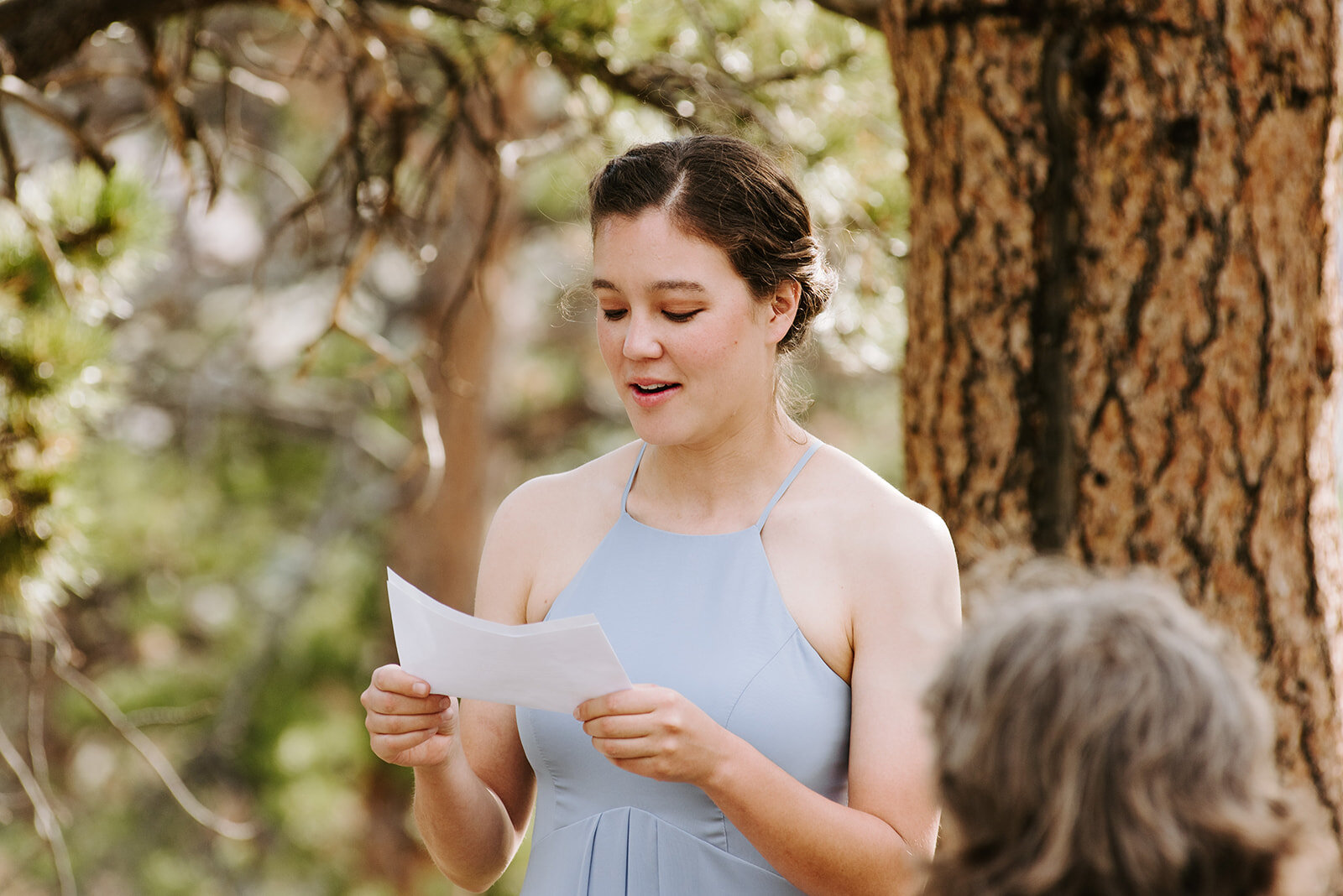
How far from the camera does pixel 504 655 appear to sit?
124cm

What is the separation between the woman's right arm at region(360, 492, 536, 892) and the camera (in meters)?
1.37

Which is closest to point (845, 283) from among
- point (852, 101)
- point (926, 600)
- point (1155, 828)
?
point (852, 101)

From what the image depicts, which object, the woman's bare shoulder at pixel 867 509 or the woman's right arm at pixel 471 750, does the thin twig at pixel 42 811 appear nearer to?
the woman's right arm at pixel 471 750

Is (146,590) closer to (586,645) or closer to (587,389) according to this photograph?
(587,389)

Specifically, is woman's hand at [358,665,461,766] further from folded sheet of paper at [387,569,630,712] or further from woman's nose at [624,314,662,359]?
woman's nose at [624,314,662,359]

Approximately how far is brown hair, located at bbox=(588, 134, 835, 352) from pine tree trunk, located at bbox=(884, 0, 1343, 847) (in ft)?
1.56

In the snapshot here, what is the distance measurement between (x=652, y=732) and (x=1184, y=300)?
3.60 feet

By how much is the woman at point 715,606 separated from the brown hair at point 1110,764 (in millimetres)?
452

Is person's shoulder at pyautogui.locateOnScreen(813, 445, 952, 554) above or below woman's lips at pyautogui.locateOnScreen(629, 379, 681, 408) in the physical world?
below

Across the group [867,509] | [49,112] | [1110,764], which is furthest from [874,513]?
[49,112]

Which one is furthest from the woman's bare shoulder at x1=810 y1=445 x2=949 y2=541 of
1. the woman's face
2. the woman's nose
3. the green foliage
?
the green foliage

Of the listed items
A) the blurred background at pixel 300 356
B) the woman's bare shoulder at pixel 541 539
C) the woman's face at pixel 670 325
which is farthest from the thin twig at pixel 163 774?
the woman's face at pixel 670 325

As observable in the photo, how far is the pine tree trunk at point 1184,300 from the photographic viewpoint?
181 cm

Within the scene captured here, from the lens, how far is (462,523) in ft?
19.8
